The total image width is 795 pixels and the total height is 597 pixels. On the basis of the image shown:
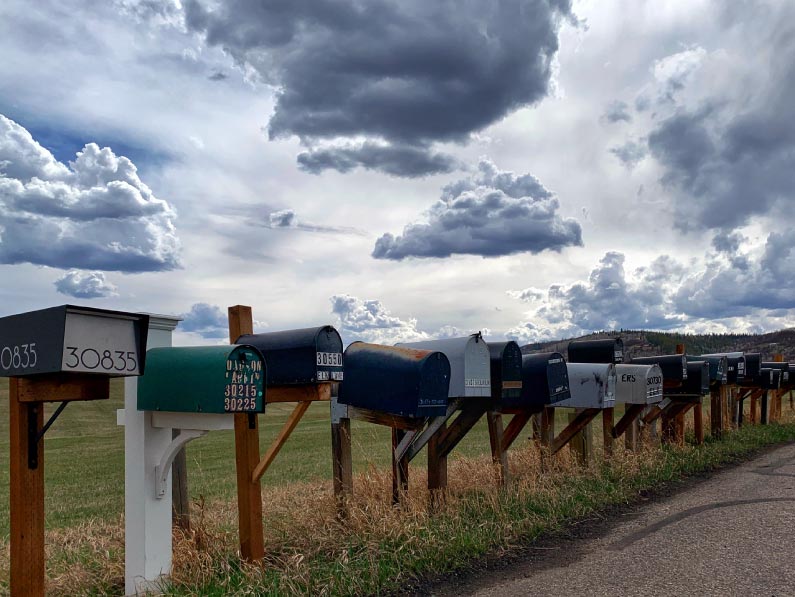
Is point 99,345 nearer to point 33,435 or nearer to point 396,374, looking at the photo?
point 33,435

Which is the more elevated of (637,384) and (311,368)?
(311,368)

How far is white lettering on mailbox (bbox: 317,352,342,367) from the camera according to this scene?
4258 millimetres

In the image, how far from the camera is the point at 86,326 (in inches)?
125

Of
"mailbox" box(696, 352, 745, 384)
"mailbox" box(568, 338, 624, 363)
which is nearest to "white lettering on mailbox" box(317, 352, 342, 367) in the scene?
"mailbox" box(568, 338, 624, 363)

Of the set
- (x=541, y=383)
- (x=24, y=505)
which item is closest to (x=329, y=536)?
(x=24, y=505)

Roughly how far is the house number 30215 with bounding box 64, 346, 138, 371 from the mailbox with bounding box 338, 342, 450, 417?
2.09 metres

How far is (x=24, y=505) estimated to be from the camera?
3.26m

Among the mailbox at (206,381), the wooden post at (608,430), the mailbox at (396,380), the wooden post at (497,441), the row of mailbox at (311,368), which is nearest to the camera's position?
the row of mailbox at (311,368)

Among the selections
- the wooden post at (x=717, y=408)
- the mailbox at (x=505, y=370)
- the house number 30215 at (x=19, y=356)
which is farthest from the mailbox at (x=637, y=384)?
the house number 30215 at (x=19, y=356)

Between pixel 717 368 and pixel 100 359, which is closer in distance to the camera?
pixel 100 359

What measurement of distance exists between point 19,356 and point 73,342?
13.5 inches

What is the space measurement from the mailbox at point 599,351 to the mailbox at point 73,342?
262 inches

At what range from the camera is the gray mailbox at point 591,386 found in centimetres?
744

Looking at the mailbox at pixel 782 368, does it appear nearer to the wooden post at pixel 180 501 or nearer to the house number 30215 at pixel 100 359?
the wooden post at pixel 180 501
